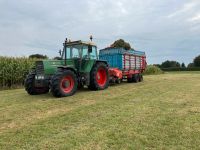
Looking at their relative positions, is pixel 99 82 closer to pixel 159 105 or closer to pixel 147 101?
pixel 147 101

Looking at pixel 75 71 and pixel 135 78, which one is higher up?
pixel 75 71

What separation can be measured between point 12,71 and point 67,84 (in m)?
6.55

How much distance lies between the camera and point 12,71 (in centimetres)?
1566

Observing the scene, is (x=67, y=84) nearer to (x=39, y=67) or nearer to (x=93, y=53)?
(x=39, y=67)

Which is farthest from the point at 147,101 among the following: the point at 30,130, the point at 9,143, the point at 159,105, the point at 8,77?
the point at 8,77

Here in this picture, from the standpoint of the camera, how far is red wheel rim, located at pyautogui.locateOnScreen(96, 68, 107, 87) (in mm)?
12395

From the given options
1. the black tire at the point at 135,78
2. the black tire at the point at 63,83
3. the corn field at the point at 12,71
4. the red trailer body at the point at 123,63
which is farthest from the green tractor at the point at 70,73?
the corn field at the point at 12,71

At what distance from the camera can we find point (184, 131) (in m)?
5.31

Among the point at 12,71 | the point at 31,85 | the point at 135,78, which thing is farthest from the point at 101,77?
the point at 12,71

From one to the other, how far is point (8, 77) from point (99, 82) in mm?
5916

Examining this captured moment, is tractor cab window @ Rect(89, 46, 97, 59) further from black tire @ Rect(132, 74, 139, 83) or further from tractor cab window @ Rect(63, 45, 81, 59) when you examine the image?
black tire @ Rect(132, 74, 139, 83)

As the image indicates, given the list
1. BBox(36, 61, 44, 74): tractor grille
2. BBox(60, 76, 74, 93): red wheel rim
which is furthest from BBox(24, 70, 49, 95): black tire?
BBox(60, 76, 74, 93): red wheel rim

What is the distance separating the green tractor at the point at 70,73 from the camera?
1002 cm

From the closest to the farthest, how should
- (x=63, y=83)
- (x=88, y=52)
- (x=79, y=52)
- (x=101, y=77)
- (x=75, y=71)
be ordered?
(x=63, y=83) → (x=75, y=71) → (x=79, y=52) → (x=88, y=52) → (x=101, y=77)
